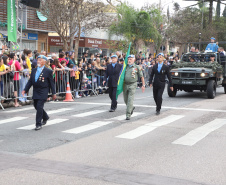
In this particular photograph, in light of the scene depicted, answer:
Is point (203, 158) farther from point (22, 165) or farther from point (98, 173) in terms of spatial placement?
point (22, 165)

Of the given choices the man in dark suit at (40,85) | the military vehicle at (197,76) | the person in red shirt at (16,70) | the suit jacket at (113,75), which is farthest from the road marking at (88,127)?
the military vehicle at (197,76)

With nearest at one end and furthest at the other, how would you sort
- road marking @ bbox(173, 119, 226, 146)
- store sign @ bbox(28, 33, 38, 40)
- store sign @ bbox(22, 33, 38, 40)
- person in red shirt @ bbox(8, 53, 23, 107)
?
road marking @ bbox(173, 119, 226, 146), person in red shirt @ bbox(8, 53, 23, 107), store sign @ bbox(22, 33, 38, 40), store sign @ bbox(28, 33, 38, 40)

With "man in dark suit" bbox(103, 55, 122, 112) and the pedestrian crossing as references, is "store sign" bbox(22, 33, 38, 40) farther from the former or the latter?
the pedestrian crossing

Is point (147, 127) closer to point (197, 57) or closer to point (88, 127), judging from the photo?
point (88, 127)

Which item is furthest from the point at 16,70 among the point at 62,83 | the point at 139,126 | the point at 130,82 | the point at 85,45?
the point at 85,45

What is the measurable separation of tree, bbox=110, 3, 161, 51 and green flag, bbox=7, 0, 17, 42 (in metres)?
22.4

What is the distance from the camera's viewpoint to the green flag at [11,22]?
20531mm

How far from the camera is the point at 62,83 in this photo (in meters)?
17.2

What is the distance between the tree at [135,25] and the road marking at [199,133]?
108 ft

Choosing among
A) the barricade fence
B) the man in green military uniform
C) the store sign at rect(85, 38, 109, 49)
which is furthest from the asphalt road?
the store sign at rect(85, 38, 109, 49)

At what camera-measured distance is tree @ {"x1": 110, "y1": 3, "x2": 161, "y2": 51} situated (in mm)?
43500

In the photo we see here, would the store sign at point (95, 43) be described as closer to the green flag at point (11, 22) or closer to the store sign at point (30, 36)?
the store sign at point (30, 36)

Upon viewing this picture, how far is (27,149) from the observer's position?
7.71 metres

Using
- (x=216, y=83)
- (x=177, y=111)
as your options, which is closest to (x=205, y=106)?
(x=177, y=111)
